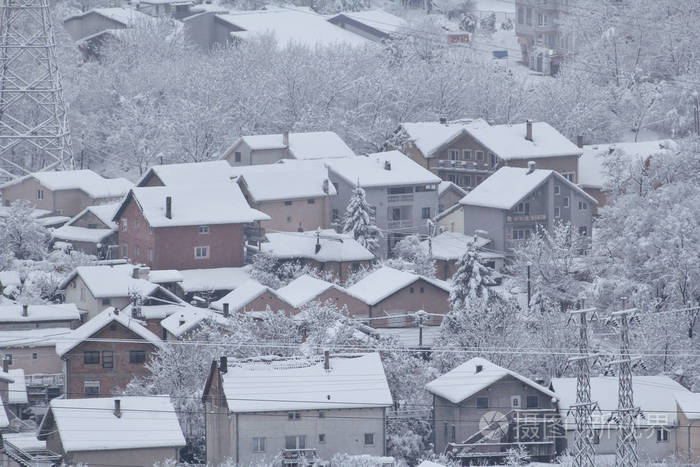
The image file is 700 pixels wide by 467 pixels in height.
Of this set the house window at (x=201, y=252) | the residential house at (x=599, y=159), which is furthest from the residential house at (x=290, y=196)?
the residential house at (x=599, y=159)

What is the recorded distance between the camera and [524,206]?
5188 cm

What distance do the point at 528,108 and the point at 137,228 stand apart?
20293mm

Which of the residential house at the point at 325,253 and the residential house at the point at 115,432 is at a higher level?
the residential house at the point at 325,253

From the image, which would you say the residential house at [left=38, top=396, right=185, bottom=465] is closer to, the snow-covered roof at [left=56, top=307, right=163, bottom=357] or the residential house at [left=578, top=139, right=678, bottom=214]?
→ the snow-covered roof at [left=56, top=307, right=163, bottom=357]

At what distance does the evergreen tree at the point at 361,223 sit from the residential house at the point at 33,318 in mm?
10239

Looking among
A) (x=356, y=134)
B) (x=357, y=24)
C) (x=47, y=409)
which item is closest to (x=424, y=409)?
(x=47, y=409)

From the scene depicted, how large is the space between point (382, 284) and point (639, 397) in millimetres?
10214

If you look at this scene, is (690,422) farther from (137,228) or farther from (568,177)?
(568,177)

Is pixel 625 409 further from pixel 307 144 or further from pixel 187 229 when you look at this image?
pixel 307 144

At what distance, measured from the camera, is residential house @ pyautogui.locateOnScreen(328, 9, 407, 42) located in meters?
77.6

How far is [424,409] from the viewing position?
123ft

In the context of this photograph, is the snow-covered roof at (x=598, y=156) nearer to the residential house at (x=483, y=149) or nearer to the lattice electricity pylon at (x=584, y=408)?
the residential house at (x=483, y=149)

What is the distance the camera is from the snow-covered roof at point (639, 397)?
35719 millimetres

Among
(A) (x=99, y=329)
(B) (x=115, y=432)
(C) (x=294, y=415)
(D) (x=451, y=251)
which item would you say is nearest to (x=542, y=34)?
(D) (x=451, y=251)
